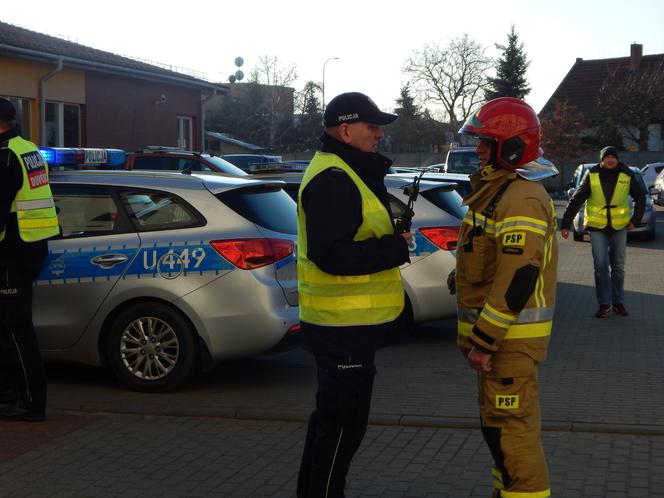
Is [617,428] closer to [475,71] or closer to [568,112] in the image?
[568,112]

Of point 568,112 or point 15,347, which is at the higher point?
point 568,112

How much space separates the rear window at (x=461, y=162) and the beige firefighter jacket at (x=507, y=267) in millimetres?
20849

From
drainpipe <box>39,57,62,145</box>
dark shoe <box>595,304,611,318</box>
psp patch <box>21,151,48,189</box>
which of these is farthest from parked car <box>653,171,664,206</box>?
psp patch <box>21,151,48,189</box>

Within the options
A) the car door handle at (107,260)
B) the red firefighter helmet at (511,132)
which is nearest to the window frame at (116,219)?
the car door handle at (107,260)

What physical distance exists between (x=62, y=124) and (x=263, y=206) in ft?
62.5

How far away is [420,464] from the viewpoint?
6.04m

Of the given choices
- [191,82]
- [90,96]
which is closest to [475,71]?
[191,82]

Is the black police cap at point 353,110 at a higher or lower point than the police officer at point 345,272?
higher

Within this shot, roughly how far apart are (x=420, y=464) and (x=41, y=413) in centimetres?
260

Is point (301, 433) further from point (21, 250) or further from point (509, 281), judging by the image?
point (509, 281)

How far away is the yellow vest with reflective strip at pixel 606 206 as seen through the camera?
11695mm

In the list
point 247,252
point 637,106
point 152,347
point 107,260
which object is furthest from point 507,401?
point 637,106

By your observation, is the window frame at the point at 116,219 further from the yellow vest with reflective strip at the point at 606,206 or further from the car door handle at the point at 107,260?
the yellow vest with reflective strip at the point at 606,206

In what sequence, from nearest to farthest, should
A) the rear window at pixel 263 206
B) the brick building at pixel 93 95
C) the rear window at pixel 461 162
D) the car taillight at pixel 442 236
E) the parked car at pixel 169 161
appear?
the rear window at pixel 263 206, the car taillight at pixel 442 236, the parked car at pixel 169 161, the brick building at pixel 93 95, the rear window at pixel 461 162
